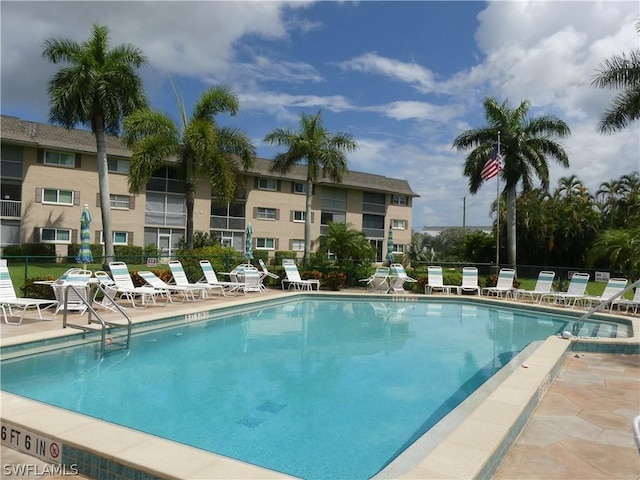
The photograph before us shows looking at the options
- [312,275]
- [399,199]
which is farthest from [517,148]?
[399,199]

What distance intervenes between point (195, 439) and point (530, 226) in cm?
3149

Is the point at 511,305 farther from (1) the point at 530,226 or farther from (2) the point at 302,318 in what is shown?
(1) the point at 530,226

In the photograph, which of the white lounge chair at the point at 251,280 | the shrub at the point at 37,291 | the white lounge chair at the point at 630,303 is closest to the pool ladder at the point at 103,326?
the shrub at the point at 37,291


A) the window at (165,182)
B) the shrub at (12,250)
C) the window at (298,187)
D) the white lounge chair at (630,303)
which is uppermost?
the window at (298,187)

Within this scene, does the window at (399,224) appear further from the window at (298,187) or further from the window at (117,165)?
the window at (117,165)

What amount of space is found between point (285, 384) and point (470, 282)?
43.4 ft

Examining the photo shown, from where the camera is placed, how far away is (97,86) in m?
21.4

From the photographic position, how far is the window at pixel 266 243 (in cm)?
3700

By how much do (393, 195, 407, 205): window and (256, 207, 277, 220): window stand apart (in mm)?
13118

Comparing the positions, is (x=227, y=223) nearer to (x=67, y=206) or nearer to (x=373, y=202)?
(x=67, y=206)

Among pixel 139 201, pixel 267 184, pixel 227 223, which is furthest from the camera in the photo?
pixel 267 184

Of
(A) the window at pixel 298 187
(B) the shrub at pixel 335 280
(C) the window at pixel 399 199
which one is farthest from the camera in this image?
(C) the window at pixel 399 199

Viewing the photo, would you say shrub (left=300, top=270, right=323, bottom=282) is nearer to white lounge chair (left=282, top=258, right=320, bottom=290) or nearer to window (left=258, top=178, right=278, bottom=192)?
white lounge chair (left=282, top=258, right=320, bottom=290)

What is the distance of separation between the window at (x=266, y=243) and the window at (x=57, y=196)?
1344cm
